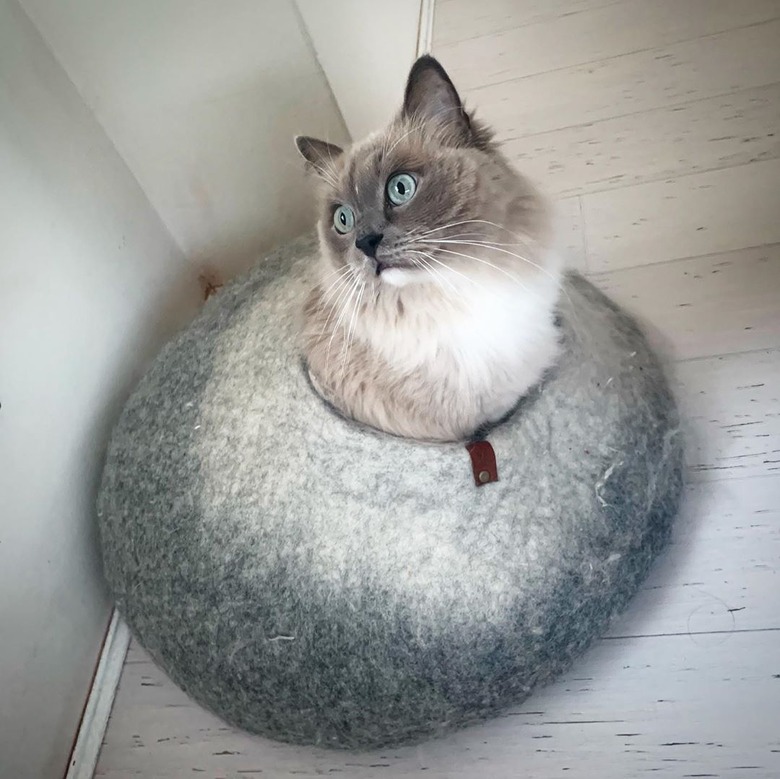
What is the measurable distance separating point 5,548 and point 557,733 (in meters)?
0.78

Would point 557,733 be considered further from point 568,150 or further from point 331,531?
point 568,150

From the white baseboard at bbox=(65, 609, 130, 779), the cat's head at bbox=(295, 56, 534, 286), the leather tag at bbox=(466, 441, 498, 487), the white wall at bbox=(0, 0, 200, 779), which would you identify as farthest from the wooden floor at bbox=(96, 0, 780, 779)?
the cat's head at bbox=(295, 56, 534, 286)

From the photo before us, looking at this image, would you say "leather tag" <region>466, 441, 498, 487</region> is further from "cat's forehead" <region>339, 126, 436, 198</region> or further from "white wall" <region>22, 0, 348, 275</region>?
"white wall" <region>22, 0, 348, 275</region>

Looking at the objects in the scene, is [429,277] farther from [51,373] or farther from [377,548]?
[51,373]

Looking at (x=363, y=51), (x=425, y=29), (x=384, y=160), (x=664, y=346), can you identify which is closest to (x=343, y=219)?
(x=384, y=160)

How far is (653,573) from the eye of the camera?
103cm

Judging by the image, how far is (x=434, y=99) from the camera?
2.97 ft

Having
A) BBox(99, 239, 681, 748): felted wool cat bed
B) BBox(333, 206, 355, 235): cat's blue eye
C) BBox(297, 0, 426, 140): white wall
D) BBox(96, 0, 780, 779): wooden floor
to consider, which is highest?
BBox(333, 206, 355, 235): cat's blue eye

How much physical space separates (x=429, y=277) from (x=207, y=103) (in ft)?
2.25

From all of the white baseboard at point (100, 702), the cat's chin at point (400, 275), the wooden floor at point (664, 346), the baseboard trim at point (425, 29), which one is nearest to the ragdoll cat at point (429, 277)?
the cat's chin at point (400, 275)

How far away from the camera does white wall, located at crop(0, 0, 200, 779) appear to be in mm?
1031

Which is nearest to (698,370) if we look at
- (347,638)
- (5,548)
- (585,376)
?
(585,376)

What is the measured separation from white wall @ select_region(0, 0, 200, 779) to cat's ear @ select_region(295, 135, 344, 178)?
0.42 metres

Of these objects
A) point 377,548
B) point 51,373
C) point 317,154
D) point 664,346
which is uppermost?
point 317,154
